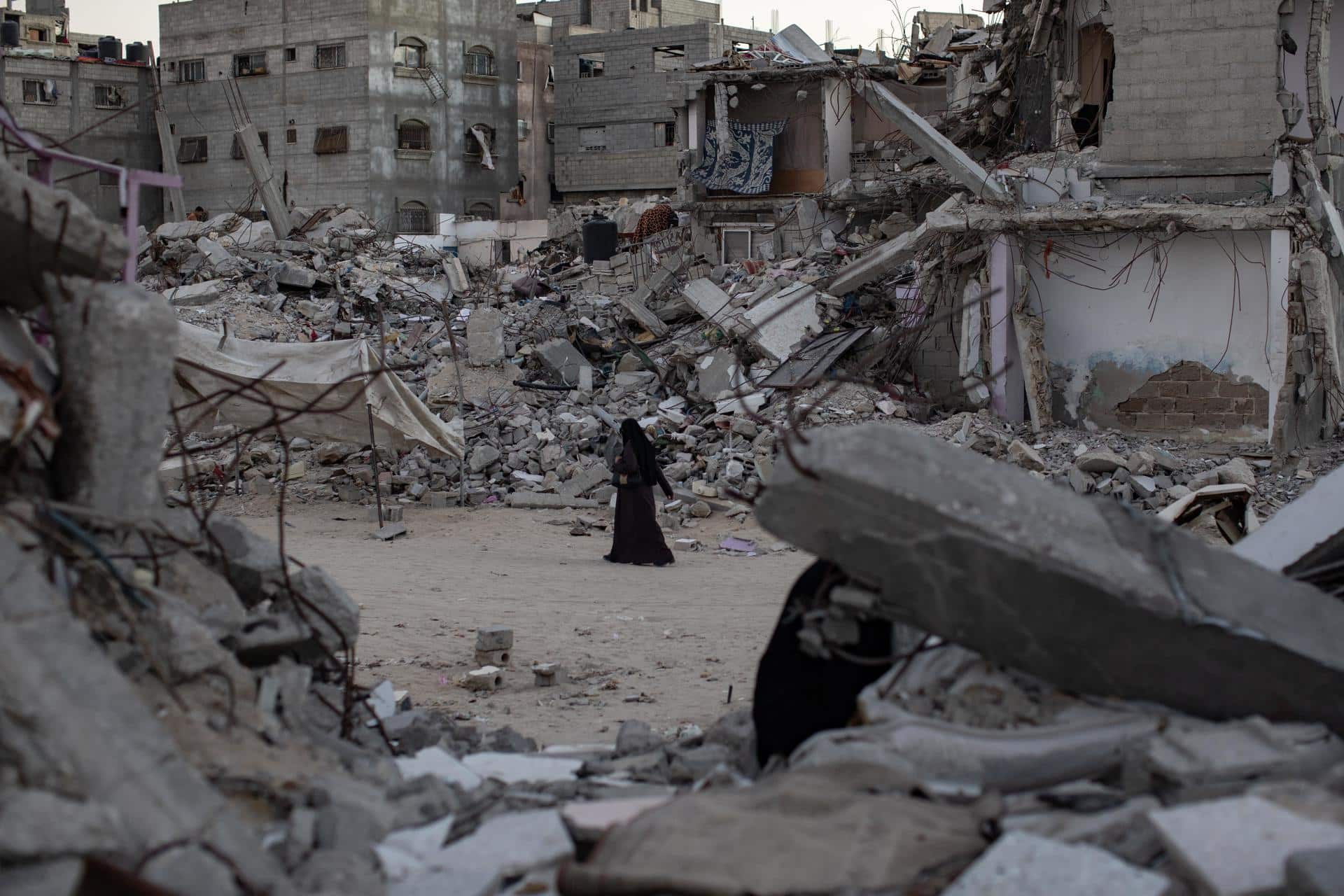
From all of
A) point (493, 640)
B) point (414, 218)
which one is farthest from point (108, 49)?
point (493, 640)

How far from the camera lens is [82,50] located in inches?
1720

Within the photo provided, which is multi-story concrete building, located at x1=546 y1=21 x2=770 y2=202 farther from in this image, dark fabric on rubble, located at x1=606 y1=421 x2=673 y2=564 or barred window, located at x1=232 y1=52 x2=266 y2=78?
dark fabric on rubble, located at x1=606 y1=421 x2=673 y2=564

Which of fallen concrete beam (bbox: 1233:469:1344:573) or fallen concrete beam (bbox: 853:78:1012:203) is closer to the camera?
fallen concrete beam (bbox: 1233:469:1344:573)

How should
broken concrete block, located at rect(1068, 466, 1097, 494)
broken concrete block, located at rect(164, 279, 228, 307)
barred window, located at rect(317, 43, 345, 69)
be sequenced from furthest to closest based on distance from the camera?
barred window, located at rect(317, 43, 345, 69) < broken concrete block, located at rect(164, 279, 228, 307) < broken concrete block, located at rect(1068, 466, 1097, 494)

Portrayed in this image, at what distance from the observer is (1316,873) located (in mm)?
2832

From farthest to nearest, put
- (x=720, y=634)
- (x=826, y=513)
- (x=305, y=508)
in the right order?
(x=305, y=508) < (x=720, y=634) < (x=826, y=513)

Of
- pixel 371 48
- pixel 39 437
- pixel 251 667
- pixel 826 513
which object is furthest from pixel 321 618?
pixel 371 48

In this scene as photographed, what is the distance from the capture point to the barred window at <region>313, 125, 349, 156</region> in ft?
129

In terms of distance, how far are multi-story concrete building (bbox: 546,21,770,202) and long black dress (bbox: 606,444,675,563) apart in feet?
101

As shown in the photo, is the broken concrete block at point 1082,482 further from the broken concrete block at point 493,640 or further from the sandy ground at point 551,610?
the broken concrete block at point 493,640

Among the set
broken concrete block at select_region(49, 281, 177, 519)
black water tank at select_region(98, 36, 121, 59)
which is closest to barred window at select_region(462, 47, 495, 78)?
black water tank at select_region(98, 36, 121, 59)

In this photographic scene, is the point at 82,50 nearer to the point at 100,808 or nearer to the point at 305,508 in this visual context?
the point at 305,508

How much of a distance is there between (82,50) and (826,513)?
47065mm

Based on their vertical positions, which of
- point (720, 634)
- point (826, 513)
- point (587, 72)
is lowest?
point (720, 634)
